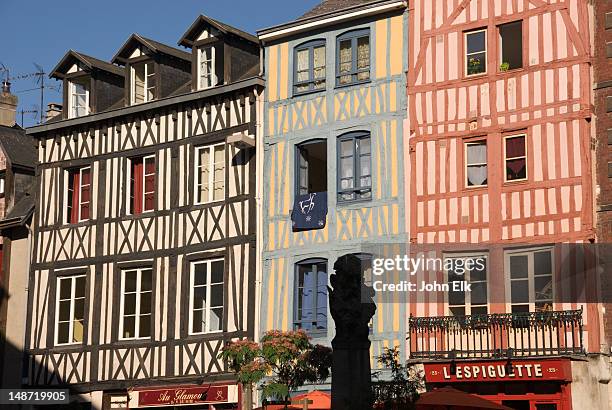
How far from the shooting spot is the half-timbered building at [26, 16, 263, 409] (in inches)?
988

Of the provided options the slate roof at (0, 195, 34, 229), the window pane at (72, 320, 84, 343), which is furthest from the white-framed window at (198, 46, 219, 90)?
the window pane at (72, 320, 84, 343)

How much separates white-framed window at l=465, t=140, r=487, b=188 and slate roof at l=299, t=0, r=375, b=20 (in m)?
4.28

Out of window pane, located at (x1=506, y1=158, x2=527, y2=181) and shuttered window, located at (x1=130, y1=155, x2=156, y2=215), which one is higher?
shuttered window, located at (x1=130, y1=155, x2=156, y2=215)

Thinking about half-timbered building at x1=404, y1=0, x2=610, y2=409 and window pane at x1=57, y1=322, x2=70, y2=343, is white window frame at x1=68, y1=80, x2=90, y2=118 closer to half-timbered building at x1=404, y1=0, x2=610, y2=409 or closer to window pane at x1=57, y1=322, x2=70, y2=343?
window pane at x1=57, y1=322, x2=70, y2=343

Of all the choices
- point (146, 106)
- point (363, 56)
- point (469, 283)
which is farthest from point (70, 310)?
point (469, 283)

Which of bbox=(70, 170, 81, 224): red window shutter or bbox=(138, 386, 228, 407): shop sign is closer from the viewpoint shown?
bbox=(138, 386, 228, 407): shop sign

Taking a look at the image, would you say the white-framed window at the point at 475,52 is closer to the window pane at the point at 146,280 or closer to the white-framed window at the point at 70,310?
the window pane at the point at 146,280

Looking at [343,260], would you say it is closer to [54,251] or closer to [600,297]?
[600,297]

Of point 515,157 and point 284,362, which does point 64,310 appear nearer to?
point 284,362

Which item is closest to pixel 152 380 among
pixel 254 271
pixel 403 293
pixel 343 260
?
pixel 254 271

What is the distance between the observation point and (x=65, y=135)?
28531mm

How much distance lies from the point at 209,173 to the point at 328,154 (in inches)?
126

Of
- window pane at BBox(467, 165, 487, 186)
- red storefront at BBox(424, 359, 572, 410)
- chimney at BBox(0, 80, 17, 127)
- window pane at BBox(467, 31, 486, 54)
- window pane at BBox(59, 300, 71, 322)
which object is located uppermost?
chimney at BBox(0, 80, 17, 127)

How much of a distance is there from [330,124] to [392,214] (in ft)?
8.17
